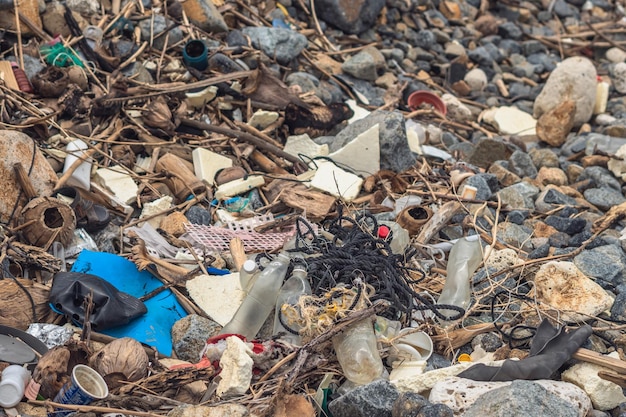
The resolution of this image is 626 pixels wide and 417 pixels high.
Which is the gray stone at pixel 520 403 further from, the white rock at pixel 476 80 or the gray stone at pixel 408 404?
the white rock at pixel 476 80

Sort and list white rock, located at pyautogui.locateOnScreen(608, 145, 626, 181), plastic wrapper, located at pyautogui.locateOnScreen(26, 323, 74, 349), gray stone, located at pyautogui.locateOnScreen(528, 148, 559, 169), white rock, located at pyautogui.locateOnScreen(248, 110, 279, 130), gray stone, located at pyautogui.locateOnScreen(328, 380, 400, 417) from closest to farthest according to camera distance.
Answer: gray stone, located at pyautogui.locateOnScreen(328, 380, 400, 417) → plastic wrapper, located at pyautogui.locateOnScreen(26, 323, 74, 349) → white rock, located at pyautogui.locateOnScreen(248, 110, 279, 130) → white rock, located at pyautogui.locateOnScreen(608, 145, 626, 181) → gray stone, located at pyautogui.locateOnScreen(528, 148, 559, 169)

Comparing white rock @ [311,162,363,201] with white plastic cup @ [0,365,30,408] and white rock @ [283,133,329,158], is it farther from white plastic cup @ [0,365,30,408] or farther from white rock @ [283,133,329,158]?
white plastic cup @ [0,365,30,408]

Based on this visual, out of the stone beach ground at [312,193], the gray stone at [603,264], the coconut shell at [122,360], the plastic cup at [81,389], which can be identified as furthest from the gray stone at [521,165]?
the plastic cup at [81,389]

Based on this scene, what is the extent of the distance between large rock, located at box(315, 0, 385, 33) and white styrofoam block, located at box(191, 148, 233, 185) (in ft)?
10.3

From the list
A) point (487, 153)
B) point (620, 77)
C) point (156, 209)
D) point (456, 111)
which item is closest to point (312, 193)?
point (156, 209)

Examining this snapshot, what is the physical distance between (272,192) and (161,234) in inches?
34.0

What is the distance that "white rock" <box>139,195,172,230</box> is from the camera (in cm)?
443

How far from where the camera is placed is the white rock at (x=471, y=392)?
2904 mm

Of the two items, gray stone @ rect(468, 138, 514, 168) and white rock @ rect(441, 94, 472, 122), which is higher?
gray stone @ rect(468, 138, 514, 168)

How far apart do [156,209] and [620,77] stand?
238 inches

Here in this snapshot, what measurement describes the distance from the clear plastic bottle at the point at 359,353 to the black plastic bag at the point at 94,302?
1075 millimetres

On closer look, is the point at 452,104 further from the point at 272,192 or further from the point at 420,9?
the point at 272,192

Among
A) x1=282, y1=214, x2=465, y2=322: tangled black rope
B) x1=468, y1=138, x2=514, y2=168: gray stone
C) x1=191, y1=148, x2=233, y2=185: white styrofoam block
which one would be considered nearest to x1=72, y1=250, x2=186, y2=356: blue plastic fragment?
x1=282, y1=214, x2=465, y2=322: tangled black rope

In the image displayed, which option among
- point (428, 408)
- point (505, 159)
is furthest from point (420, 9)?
point (428, 408)
